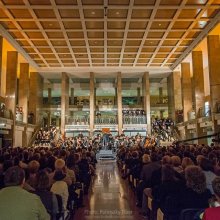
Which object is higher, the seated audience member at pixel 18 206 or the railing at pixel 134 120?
the railing at pixel 134 120

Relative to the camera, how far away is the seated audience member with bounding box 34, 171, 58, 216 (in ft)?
11.1

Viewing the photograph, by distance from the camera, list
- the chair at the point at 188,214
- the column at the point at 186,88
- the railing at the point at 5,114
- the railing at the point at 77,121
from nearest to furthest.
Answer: the chair at the point at 188,214 < the railing at the point at 5,114 < the column at the point at 186,88 < the railing at the point at 77,121

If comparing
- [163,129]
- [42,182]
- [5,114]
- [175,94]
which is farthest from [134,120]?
[42,182]

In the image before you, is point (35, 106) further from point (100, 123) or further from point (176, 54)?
point (176, 54)

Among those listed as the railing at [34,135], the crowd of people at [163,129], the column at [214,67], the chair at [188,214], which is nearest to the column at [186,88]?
the crowd of people at [163,129]

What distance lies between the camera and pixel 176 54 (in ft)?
72.9

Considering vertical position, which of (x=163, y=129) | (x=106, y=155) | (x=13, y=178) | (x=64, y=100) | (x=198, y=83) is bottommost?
(x=106, y=155)

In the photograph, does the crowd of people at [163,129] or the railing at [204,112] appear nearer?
the railing at [204,112]

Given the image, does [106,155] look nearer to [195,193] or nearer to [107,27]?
[107,27]

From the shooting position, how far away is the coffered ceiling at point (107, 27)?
1433 centimetres

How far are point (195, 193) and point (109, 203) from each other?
3.68 meters

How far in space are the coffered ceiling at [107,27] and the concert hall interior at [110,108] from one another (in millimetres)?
69

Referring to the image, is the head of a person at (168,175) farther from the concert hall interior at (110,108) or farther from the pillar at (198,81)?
the pillar at (198,81)

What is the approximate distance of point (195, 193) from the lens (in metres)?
3.20
